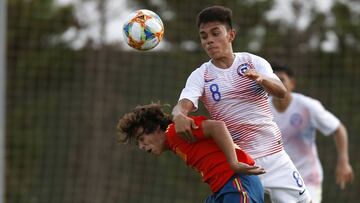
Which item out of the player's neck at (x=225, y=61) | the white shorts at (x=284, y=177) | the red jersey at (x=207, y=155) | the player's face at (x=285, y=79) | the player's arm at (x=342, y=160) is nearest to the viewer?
the red jersey at (x=207, y=155)

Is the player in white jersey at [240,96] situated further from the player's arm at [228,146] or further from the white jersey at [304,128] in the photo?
the white jersey at [304,128]

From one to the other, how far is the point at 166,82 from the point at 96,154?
3.92ft

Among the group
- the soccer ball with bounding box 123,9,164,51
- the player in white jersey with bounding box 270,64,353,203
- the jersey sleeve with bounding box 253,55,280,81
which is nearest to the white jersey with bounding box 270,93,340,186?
the player in white jersey with bounding box 270,64,353,203

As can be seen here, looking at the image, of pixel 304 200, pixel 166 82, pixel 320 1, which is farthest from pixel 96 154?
pixel 304 200

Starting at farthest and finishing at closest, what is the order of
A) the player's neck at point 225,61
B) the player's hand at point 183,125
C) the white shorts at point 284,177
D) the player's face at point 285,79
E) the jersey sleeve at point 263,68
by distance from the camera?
1. the player's face at point 285,79
2. the white shorts at point 284,177
3. the player's neck at point 225,61
4. the jersey sleeve at point 263,68
5. the player's hand at point 183,125

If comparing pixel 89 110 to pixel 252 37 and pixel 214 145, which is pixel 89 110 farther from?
pixel 214 145

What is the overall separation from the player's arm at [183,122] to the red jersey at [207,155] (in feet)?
0.20

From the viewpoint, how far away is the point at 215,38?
5.20 meters

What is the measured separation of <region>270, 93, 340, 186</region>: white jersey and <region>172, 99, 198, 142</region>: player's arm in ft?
7.70

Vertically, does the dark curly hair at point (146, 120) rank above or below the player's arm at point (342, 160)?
above

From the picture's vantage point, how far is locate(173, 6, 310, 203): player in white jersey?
520cm

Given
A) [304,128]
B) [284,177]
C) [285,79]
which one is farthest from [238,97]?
[304,128]

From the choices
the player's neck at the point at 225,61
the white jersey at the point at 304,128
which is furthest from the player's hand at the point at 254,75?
the white jersey at the point at 304,128

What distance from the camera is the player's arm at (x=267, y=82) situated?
194 inches
